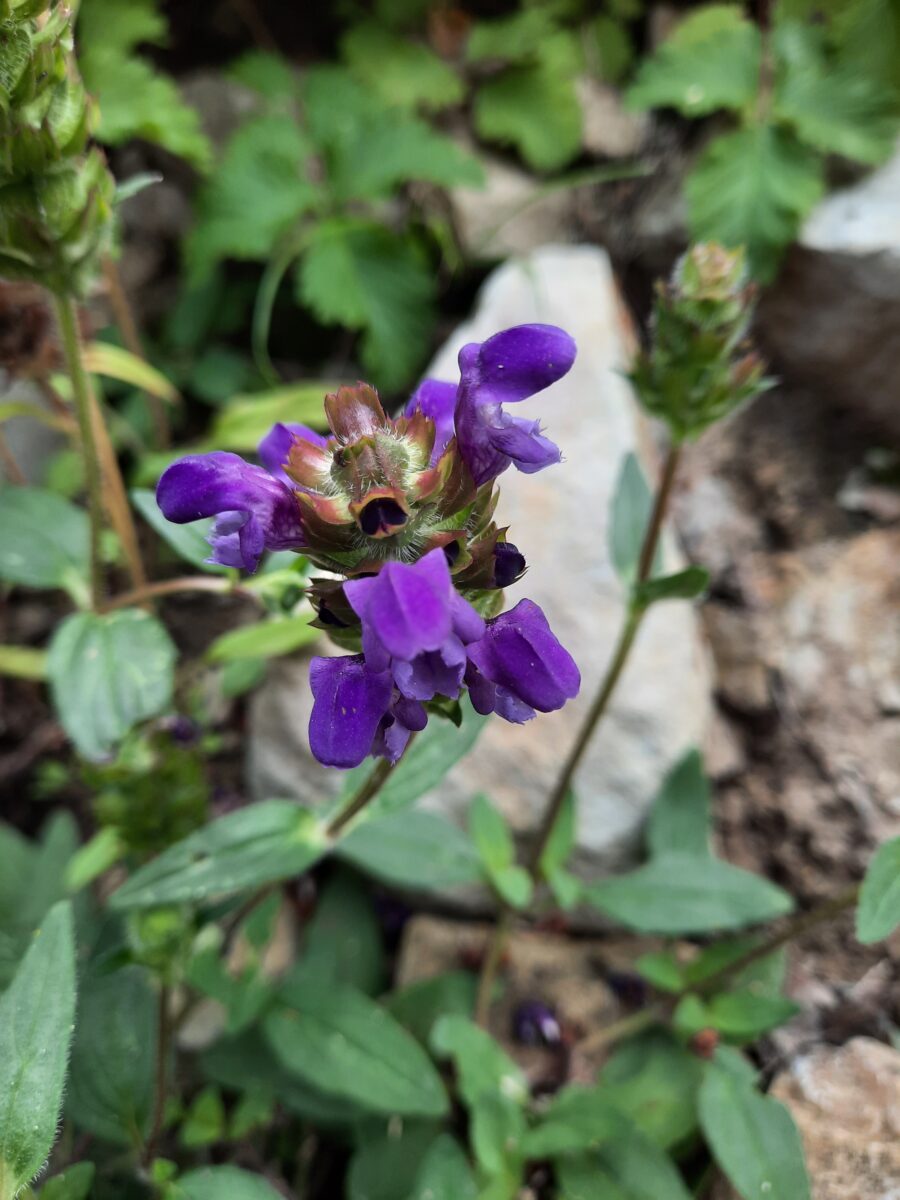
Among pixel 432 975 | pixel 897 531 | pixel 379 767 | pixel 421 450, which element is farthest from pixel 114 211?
pixel 897 531

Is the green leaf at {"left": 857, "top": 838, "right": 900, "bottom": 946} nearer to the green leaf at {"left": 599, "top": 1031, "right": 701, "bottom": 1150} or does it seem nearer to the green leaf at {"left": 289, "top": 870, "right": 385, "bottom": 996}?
the green leaf at {"left": 599, "top": 1031, "right": 701, "bottom": 1150}

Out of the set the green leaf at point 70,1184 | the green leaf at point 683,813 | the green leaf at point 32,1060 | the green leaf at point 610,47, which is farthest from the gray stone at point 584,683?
the green leaf at point 610,47

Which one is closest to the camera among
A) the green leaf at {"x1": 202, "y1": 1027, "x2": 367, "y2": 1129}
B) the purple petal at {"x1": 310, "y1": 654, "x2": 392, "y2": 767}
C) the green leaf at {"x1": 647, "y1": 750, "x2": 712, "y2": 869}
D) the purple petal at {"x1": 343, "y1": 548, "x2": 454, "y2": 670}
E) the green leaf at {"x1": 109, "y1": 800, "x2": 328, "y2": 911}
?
the purple petal at {"x1": 343, "y1": 548, "x2": 454, "y2": 670}

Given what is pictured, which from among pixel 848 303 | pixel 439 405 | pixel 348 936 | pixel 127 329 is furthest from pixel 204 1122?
pixel 848 303

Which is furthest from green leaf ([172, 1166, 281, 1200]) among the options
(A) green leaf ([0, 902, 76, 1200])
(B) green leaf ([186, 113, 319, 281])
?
(B) green leaf ([186, 113, 319, 281])

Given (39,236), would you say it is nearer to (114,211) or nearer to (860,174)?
(114,211)

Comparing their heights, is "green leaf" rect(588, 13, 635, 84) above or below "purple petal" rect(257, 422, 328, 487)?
above
